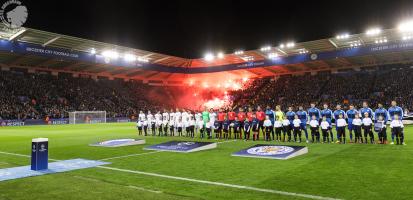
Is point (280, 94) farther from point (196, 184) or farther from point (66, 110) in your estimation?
point (196, 184)

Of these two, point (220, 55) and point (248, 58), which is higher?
point (220, 55)

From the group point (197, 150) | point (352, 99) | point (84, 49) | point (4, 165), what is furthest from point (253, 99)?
point (4, 165)

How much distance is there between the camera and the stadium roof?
126 ft

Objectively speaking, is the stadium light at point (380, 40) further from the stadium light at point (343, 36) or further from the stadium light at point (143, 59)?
the stadium light at point (143, 59)

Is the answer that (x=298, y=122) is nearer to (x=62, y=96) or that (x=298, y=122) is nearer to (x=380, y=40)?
(x=380, y=40)

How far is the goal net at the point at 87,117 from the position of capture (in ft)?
143

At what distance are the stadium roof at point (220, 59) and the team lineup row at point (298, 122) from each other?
22.7m

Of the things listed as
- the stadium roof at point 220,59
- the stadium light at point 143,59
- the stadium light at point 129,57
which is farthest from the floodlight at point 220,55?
the stadium light at point 129,57

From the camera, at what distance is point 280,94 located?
52.2 metres

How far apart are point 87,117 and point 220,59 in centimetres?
2312

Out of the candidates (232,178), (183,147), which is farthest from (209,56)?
(232,178)

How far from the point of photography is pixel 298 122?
16.8 metres

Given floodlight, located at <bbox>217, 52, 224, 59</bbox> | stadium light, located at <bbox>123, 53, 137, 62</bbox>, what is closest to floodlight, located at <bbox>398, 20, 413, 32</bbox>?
floodlight, located at <bbox>217, 52, 224, 59</bbox>

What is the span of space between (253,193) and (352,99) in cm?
4175
